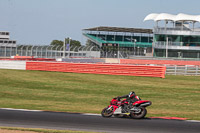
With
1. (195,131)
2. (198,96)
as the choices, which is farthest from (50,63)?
(195,131)

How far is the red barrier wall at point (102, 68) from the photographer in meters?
31.4

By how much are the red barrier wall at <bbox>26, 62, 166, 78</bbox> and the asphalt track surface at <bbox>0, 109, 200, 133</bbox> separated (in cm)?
1778

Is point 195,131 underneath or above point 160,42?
underneath

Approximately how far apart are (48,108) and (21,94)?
17.8ft

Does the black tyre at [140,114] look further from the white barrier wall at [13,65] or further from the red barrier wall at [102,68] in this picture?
the white barrier wall at [13,65]

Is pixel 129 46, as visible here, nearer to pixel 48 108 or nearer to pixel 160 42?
pixel 160 42

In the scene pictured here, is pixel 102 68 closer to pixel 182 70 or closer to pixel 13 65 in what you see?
pixel 182 70

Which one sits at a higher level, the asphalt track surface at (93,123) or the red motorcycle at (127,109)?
the red motorcycle at (127,109)

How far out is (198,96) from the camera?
21.4m

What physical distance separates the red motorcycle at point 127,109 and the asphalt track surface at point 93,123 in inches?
9.5

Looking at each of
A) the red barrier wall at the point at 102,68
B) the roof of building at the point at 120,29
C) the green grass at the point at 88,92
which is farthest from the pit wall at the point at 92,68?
the roof of building at the point at 120,29

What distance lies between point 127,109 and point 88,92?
8950mm

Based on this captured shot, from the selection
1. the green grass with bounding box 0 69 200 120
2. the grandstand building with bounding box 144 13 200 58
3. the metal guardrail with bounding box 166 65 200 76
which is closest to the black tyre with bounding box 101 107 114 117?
the green grass with bounding box 0 69 200 120

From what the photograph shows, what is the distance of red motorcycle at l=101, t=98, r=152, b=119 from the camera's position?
43.7 ft
